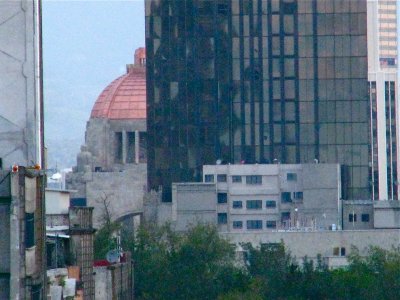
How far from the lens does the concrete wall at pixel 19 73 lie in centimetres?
2489

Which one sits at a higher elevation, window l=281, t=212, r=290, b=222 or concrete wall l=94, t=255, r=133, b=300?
window l=281, t=212, r=290, b=222

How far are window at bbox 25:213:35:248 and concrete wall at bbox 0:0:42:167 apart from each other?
1384mm

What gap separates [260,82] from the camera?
566 ft

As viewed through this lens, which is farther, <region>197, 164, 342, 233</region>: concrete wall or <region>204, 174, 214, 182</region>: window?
<region>204, 174, 214, 182</region>: window

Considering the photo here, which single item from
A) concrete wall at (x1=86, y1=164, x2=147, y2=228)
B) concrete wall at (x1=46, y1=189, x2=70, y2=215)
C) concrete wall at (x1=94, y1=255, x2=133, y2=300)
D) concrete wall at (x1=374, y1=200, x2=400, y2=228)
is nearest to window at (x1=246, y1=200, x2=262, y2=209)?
concrete wall at (x1=374, y1=200, x2=400, y2=228)

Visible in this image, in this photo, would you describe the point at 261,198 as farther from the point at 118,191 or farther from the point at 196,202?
the point at 118,191

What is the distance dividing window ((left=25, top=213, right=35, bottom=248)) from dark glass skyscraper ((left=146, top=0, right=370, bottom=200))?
484ft

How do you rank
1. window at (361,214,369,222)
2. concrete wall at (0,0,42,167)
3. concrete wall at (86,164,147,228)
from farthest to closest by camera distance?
concrete wall at (86,164,147,228) → window at (361,214,369,222) → concrete wall at (0,0,42,167)

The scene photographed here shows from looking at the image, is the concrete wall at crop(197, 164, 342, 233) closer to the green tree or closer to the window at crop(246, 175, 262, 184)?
the window at crop(246, 175, 262, 184)

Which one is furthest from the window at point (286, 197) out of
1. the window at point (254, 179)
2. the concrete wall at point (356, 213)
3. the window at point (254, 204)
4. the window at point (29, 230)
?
the window at point (29, 230)

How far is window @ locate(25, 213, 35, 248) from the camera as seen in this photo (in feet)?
77.5

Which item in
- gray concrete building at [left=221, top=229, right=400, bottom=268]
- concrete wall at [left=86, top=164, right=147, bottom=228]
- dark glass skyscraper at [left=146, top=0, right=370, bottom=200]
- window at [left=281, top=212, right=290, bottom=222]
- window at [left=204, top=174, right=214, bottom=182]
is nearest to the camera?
gray concrete building at [left=221, top=229, right=400, bottom=268]

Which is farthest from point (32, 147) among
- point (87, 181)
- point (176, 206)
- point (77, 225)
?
point (87, 181)

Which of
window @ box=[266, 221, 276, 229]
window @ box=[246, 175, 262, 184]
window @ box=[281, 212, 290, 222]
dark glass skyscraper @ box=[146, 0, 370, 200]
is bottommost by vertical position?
window @ box=[266, 221, 276, 229]
